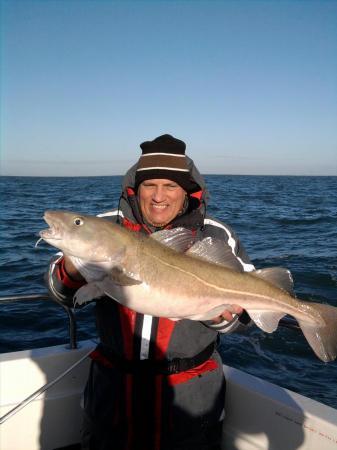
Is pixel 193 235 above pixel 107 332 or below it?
above

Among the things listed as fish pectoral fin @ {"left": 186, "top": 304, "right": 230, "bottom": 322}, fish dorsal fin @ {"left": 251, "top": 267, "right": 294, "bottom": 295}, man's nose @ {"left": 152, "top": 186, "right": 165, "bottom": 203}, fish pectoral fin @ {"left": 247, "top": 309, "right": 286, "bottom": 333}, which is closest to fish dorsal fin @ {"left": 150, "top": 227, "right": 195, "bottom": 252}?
man's nose @ {"left": 152, "top": 186, "right": 165, "bottom": 203}

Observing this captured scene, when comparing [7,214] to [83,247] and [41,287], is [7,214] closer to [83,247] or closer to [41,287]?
[41,287]

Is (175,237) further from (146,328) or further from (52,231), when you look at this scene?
(52,231)

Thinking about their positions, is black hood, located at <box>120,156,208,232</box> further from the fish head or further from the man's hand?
the man's hand

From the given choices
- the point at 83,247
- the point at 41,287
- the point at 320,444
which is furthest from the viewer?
the point at 41,287

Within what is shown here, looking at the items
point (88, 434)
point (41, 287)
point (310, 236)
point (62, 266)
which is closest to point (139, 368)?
point (88, 434)

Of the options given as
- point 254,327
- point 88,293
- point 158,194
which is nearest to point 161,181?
point 158,194

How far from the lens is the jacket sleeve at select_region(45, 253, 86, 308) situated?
3.36 m

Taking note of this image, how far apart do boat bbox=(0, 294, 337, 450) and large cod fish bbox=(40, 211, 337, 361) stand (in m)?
0.64

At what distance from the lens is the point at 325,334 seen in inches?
137

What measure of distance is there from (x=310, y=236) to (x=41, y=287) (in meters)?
12.7

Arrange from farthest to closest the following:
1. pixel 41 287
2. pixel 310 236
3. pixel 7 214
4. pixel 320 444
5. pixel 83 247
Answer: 1. pixel 7 214
2. pixel 310 236
3. pixel 41 287
4. pixel 320 444
5. pixel 83 247

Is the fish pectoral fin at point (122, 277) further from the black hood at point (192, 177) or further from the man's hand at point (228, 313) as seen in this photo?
the black hood at point (192, 177)

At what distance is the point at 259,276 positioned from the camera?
359cm
